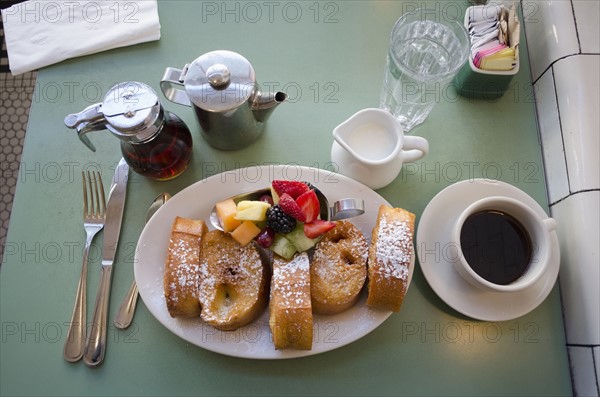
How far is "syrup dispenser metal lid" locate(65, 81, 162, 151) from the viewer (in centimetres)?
83

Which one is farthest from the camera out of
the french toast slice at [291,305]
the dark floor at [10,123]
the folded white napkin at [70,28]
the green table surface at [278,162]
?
the dark floor at [10,123]

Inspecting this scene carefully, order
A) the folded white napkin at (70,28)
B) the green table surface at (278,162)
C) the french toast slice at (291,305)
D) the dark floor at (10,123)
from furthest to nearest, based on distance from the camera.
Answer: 1. the dark floor at (10,123)
2. the folded white napkin at (70,28)
3. the green table surface at (278,162)
4. the french toast slice at (291,305)

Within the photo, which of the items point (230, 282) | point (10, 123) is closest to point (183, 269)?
point (230, 282)

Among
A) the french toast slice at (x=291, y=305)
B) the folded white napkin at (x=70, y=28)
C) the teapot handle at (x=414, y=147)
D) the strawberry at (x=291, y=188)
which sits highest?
the folded white napkin at (x=70, y=28)

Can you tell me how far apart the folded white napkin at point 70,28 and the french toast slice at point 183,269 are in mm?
525

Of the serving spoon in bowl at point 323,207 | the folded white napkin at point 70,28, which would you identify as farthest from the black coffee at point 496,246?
the folded white napkin at point 70,28

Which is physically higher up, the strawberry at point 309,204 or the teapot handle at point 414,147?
the teapot handle at point 414,147

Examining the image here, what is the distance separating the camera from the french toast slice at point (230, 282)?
33.4 inches

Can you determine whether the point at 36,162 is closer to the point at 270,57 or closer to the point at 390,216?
the point at 270,57

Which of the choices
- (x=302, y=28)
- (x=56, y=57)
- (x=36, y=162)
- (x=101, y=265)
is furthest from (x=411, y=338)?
(x=56, y=57)

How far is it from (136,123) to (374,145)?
0.46 metres

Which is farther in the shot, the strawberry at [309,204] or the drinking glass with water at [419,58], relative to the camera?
the drinking glass with water at [419,58]

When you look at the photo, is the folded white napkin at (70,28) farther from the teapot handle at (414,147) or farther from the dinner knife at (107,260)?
the teapot handle at (414,147)

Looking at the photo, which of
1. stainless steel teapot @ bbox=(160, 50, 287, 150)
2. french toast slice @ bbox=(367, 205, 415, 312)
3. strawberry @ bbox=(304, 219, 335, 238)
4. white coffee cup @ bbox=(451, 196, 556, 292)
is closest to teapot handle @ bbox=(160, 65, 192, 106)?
stainless steel teapot @ bbox=(160, 50, 287, 150)
